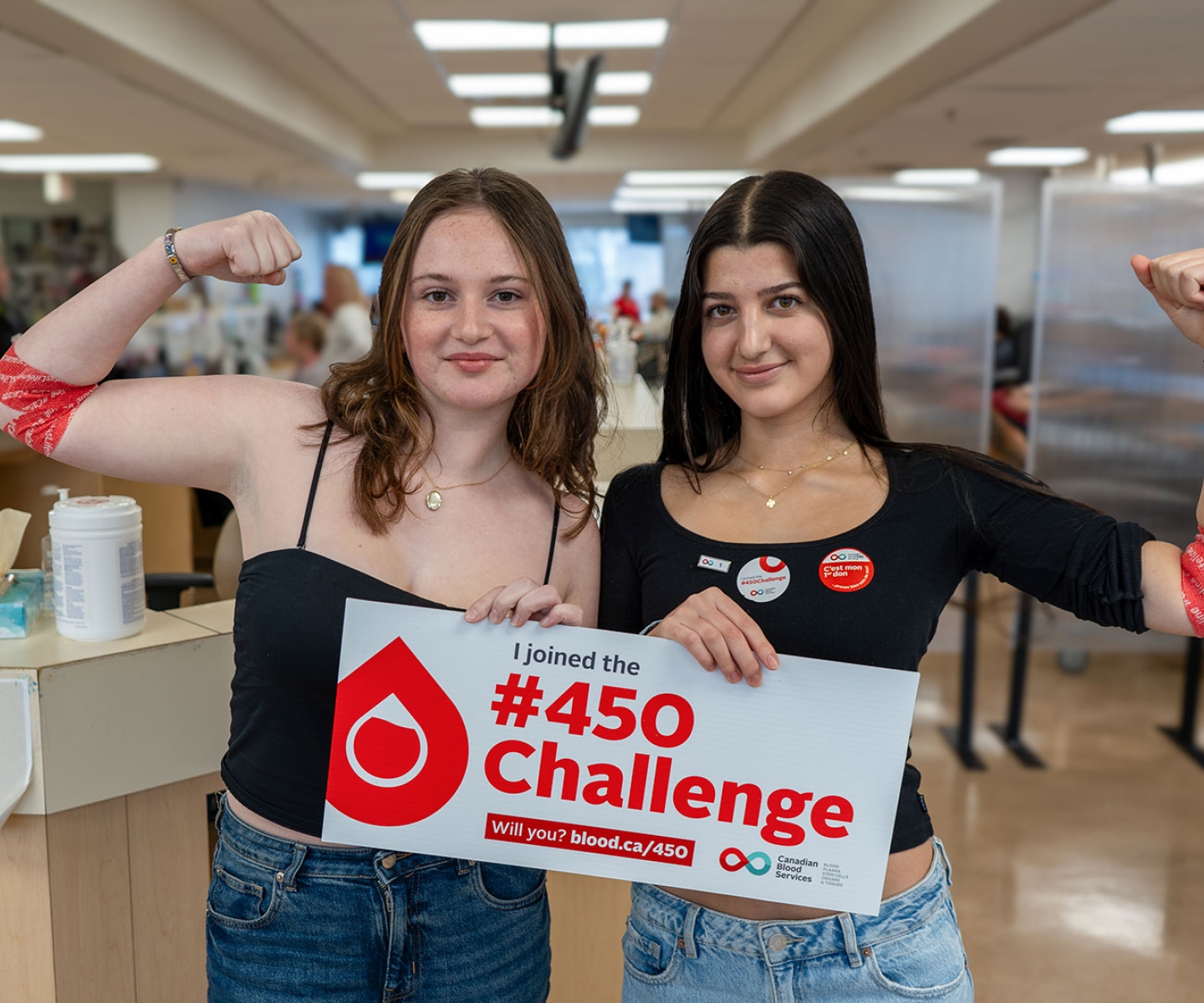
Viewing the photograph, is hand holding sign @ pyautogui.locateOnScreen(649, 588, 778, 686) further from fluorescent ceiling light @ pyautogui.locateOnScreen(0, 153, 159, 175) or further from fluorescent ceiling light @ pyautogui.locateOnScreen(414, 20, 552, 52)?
fluorescent ceiling light @ pyautogui.locateOnScreen(0, 153, 159, 175)

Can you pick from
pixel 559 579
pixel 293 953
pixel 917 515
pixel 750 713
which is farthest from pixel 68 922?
pixel 917 515

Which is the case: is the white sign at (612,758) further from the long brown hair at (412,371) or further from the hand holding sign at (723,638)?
the long brown hair at (412,371)

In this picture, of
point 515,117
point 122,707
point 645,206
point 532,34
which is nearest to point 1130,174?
point 515,117

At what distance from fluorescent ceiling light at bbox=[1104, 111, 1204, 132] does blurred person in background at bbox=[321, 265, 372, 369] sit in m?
5.27

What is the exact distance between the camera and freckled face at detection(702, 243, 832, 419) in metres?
1.33

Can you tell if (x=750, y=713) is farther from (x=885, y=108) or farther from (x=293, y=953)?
(x=885, y=108)

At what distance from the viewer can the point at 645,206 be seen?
53.8ft

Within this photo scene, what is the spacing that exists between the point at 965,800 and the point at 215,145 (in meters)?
8.58

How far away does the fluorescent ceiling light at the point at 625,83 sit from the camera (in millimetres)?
8008

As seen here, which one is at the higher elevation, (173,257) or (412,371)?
(173,257)

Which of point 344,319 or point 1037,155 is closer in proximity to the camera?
point 344,319

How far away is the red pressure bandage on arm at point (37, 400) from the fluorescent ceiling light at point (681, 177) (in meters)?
11.3

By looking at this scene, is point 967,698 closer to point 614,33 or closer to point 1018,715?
point 1018,715

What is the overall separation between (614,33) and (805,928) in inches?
250
